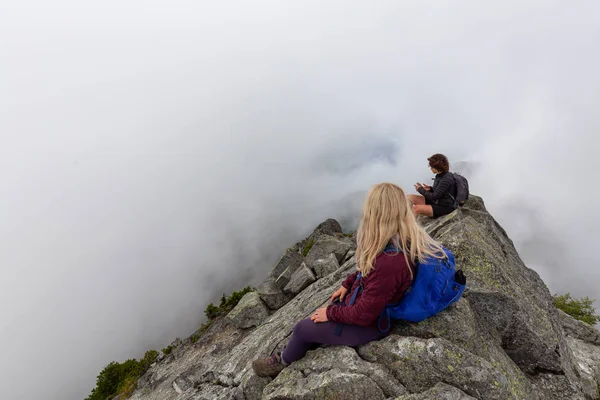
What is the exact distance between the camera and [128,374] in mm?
30656

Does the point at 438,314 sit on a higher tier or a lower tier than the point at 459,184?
lower

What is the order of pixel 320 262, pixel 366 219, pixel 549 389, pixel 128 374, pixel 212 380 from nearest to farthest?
pixel 366 219, pixel 549 389, pixel 212 380, pixel 320 262, pixel 128 374

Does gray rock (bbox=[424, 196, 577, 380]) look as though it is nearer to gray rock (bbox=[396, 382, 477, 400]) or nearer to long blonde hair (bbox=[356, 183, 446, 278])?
gray rock (bbox=[396, 382, 477, 400])

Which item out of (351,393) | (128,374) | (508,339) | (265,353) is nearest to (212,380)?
(265,353)

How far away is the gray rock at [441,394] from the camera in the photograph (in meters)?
6.56

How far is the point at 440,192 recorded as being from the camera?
47.1 ft

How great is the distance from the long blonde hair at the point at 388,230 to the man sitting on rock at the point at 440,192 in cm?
818

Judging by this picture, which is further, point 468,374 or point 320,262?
point 320,262

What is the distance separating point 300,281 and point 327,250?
3842 mm

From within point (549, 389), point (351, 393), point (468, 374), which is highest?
point (351, 393)

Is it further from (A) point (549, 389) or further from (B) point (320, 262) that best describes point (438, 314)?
(B) point (320, 262)

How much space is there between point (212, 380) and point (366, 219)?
11119 millimetres

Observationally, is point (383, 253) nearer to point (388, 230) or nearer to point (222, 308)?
point (388, 230)

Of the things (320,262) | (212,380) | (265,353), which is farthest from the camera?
(320,262)
